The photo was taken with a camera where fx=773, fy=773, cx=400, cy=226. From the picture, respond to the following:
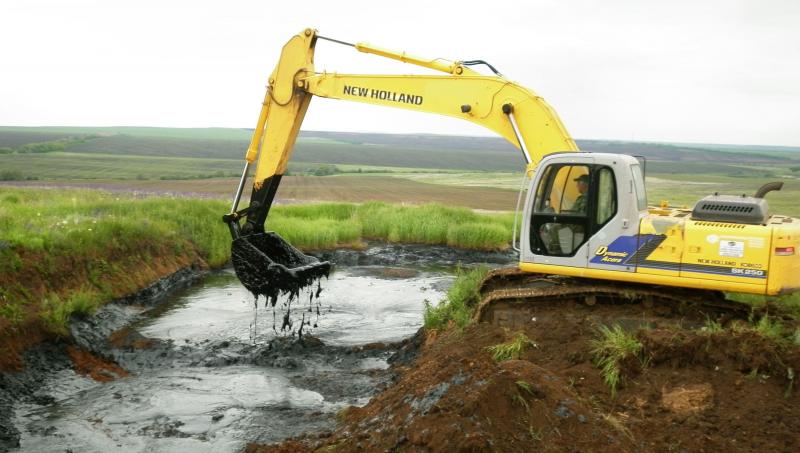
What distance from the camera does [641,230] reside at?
855 cm

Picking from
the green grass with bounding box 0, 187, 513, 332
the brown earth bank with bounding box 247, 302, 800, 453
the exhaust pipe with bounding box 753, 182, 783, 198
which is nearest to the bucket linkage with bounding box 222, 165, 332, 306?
the green grass with bounding box 0, 187, 513, 332

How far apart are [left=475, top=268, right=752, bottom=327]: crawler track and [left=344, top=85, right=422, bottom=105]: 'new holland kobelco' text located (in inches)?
110

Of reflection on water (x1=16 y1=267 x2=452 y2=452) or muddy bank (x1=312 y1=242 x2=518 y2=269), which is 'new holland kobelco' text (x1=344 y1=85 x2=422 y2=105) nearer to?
reflection on water (x1=16 y1=267 x2=452 y2=452)

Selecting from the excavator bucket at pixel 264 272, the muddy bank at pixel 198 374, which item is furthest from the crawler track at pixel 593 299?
the excavator bucket at pixel 264 272

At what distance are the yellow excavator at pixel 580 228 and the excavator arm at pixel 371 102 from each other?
2 centimetres

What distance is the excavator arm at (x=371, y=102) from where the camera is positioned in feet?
32.3

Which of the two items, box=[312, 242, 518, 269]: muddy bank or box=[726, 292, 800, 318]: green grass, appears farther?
box=[312, 242, 518, 269]: muddy bank

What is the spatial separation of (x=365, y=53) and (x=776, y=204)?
60.1 ft

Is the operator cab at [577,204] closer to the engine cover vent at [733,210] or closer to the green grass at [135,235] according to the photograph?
the engine cover vent at [733,210]

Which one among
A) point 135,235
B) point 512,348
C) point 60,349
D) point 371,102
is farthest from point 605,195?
point 135,235

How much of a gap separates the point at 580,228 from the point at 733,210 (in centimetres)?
166

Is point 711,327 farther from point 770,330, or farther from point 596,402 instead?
point 596,402

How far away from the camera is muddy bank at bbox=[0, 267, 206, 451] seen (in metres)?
8.47

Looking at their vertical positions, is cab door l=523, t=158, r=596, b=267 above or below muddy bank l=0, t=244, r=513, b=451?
above
